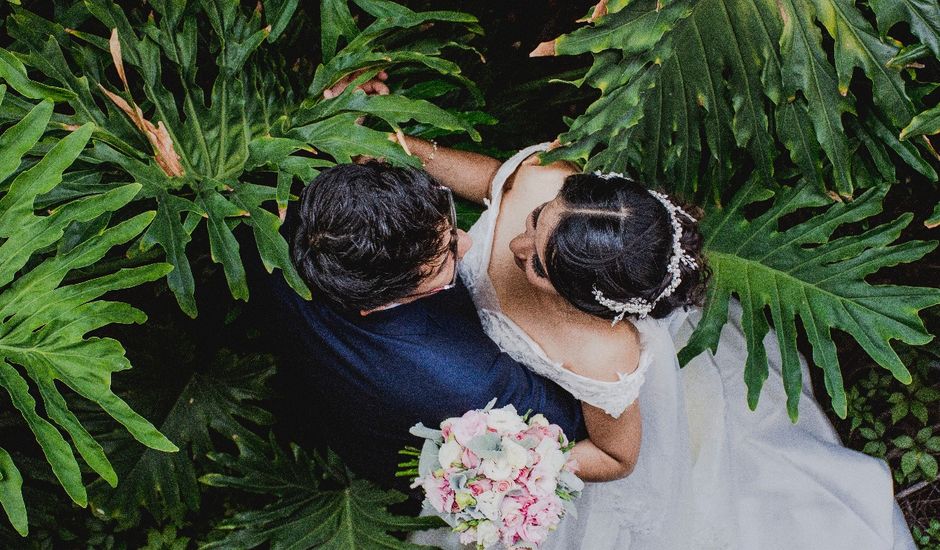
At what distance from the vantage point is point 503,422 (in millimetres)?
1191

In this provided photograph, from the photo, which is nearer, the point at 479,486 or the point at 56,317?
the point at 56,317

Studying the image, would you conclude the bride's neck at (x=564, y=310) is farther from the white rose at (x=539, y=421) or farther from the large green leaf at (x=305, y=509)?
the large green leaf at (x=305, y=509)

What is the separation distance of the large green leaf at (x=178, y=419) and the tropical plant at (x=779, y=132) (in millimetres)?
943

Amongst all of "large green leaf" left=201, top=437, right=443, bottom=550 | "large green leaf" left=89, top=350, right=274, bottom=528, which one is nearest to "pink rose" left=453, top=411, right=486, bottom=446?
"large green leaf" left=201, top=437, right=443, bottom=550

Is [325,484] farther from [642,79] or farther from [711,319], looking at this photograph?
[642,79]

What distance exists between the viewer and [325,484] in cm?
181

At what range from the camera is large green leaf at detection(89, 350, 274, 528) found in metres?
1.64

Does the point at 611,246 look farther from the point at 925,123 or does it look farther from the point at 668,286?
the point at 925,123

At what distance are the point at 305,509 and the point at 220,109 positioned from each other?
932 millimetres

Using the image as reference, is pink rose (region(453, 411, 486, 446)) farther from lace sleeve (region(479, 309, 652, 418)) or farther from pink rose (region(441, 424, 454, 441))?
lace sleeve (region(479, 309, 652, 418))

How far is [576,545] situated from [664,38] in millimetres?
1233

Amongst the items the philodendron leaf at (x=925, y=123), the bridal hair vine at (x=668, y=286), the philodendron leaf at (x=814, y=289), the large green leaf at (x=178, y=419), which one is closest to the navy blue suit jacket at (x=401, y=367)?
the bridal hair vine at (x=668, y=286)

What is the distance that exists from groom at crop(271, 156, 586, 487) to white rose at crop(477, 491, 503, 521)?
Answer: 0.16 meters

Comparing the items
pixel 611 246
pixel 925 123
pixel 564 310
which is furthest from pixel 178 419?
pixel 925 123
